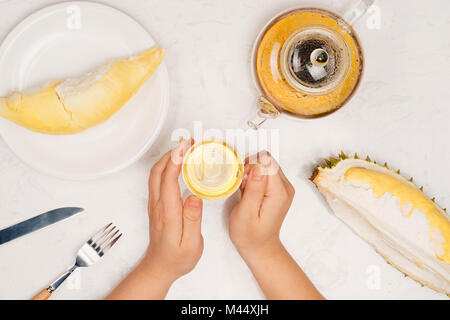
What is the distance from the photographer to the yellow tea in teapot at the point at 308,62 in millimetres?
477

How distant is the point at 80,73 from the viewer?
0.53 meters

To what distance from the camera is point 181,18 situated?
555mm

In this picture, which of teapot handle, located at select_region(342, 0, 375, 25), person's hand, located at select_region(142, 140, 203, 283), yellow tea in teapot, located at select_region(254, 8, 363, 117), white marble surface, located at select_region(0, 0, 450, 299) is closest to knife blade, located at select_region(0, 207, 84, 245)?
white marble surface, located at select_region(0, 0, 450, 299)

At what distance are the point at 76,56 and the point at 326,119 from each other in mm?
449

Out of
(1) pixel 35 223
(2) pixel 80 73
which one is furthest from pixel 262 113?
(1) pixel 35 223

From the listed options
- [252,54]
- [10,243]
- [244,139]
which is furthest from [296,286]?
[10,243]

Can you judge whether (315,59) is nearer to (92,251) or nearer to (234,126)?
(234,126)

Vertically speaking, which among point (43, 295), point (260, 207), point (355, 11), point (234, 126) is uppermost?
point (355, 11)

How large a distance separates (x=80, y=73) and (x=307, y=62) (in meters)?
0.37

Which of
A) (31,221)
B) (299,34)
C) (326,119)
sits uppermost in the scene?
(299,34)

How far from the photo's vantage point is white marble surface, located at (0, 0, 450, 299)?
559mm

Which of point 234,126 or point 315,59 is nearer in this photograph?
point 315,59
